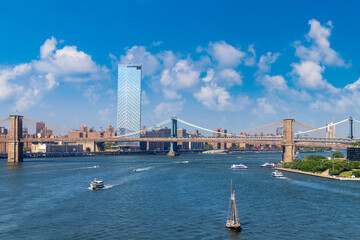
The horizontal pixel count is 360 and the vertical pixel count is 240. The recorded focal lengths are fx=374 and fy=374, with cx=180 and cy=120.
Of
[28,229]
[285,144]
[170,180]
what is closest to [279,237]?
[28,229]

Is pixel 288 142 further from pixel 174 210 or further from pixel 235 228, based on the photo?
pixel 235 228

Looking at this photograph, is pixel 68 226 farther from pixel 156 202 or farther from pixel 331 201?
pixel 331 201

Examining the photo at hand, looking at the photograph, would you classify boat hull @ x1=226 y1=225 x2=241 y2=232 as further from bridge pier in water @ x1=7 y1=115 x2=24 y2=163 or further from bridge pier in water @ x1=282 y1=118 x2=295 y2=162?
bridge pier in water @ x1=7 y1=115 x2=24 y2=163

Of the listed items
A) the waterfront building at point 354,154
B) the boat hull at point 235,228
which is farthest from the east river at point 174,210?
the waterfront building at point 354,154

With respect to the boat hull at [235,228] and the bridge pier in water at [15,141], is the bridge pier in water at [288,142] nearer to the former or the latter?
the boat hull at [235,228]

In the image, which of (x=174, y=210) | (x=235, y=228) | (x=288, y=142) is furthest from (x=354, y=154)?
(x=235, y=228)
